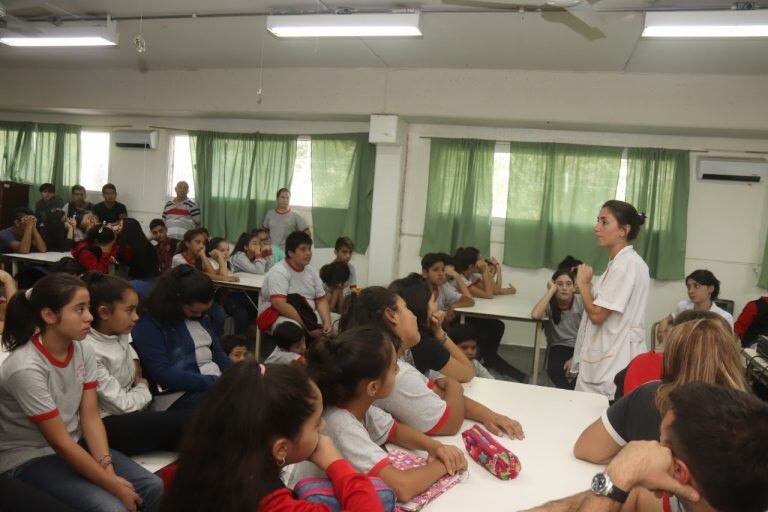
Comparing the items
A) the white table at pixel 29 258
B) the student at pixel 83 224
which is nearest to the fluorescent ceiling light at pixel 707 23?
the white table at pixel 29 258

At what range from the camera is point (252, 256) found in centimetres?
552

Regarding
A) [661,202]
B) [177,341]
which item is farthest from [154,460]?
[661,202]

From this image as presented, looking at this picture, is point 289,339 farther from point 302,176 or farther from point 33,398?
point 302,176

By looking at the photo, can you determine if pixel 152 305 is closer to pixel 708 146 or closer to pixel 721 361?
pixel 721 361

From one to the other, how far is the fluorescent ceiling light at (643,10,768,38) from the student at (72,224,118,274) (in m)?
4.42

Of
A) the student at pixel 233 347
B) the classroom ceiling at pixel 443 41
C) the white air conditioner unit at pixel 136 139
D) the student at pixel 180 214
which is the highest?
the classroom ceiling at pixel 443 41

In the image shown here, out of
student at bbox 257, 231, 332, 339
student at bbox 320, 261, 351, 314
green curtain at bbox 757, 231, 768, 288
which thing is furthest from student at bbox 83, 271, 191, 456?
green curtain at bbox 757, 231, 768, 288

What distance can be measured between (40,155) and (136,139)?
1672 mm

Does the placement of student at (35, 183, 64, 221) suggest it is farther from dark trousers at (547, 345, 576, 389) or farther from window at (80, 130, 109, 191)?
dark trousers at (547, 345, 576, 389)

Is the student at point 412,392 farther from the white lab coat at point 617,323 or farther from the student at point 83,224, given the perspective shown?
the student at point 83,224

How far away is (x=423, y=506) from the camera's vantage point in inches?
54.4

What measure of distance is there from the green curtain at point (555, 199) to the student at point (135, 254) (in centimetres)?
363

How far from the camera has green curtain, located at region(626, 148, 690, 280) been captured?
18.6 ft

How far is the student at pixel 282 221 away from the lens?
21.2 feet
